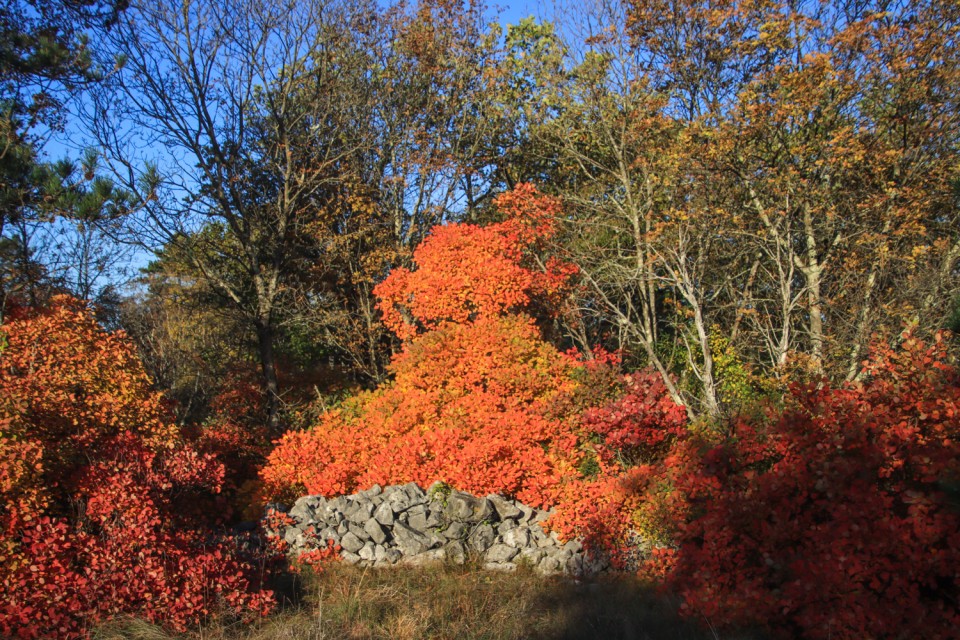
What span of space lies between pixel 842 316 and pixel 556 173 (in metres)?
7.73

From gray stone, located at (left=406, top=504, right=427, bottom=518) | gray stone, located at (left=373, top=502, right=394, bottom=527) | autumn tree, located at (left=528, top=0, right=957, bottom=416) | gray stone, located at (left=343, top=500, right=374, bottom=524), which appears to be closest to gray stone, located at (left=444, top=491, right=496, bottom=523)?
gray stone, located at (left=406, top=504, right=427, bottom=518)

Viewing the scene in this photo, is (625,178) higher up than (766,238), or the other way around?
(625,178)

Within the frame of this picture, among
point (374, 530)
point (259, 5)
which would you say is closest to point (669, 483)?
point (374, 530)

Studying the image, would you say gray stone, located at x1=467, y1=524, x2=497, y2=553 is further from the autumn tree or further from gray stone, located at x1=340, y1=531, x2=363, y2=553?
the autumn tree

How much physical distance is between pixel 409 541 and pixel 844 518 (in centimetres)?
428

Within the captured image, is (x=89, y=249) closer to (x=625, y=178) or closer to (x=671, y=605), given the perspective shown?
(x=625, y=178)

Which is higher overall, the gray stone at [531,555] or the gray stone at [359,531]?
the gray stone at [359,531]

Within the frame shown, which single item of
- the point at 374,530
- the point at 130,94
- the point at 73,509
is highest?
the point at 130,94

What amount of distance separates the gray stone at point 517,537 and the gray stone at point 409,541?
2.80ft

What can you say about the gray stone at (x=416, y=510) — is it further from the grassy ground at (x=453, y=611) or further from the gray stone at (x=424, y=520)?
the grassy ground at (x=453, y=611)

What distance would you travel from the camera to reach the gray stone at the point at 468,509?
25.9 ft

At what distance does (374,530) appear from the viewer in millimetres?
7715

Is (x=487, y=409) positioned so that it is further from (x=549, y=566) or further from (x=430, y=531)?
(x=549, y=566)

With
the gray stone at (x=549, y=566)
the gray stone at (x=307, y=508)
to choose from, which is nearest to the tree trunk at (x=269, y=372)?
the gray stone at (x=307, y=508)
